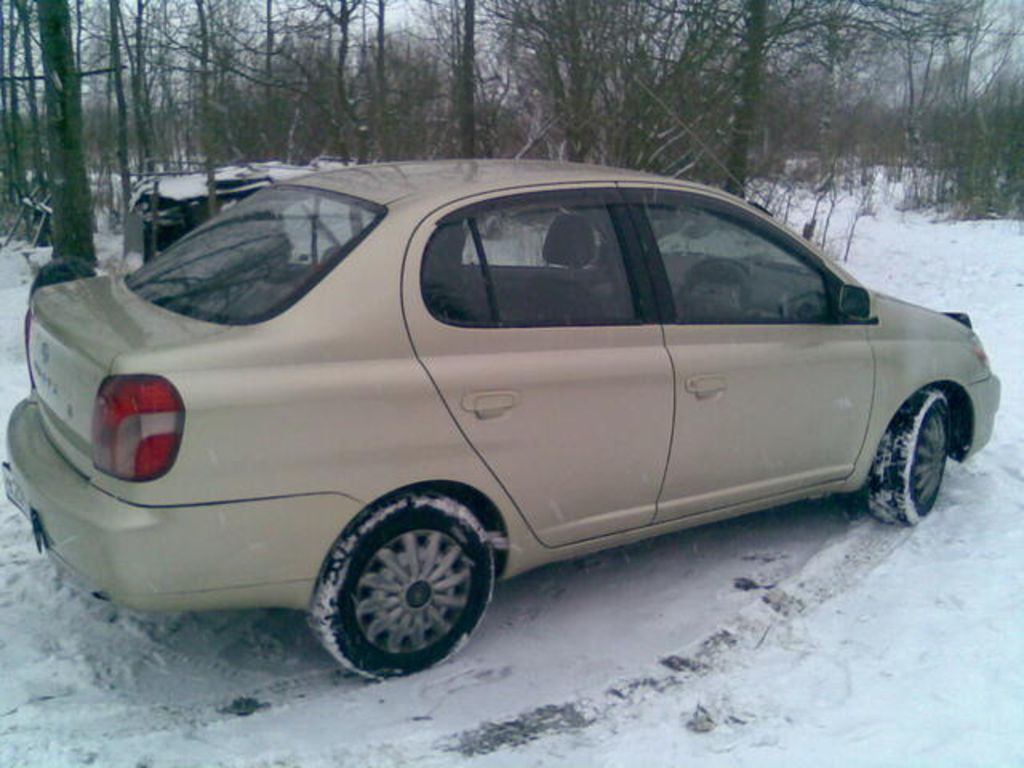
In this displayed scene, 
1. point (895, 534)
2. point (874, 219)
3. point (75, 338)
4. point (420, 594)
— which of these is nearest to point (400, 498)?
point (420, 594)

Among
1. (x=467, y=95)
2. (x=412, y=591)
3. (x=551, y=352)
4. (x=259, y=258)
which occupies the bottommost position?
(x=412, y=591)

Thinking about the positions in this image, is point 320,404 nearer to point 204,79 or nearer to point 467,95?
point 467,95

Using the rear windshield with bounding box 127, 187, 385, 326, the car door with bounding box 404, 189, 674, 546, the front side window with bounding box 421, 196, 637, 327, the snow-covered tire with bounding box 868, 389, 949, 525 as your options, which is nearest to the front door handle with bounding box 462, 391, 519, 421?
the car door with bounding box 404, 189, 674, 546

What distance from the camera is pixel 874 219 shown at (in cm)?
1952

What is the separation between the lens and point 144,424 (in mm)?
2871

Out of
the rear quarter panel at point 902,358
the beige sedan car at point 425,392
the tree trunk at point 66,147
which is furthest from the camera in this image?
the tree trunk at point 66,147

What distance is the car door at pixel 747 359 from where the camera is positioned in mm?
3998

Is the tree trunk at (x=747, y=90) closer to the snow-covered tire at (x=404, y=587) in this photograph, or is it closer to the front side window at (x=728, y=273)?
the front side window at (x=728, y=273)

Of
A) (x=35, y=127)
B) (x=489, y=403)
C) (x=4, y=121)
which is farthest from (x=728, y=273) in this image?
(x=4, y=121)

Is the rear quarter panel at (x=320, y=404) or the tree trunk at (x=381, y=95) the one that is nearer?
the rear quarter panel at (x=320, y=404)

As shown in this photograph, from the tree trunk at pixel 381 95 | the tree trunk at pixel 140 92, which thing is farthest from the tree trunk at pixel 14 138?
the tree trunk at pixel 381 95

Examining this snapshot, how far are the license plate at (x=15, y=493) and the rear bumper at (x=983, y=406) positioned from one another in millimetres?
4465

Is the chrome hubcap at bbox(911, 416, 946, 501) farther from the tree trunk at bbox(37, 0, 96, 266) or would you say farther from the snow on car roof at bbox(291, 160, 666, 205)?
the tree trunk at bbox(37, 0, 96, 266)

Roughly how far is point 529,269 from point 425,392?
78 centimetres
